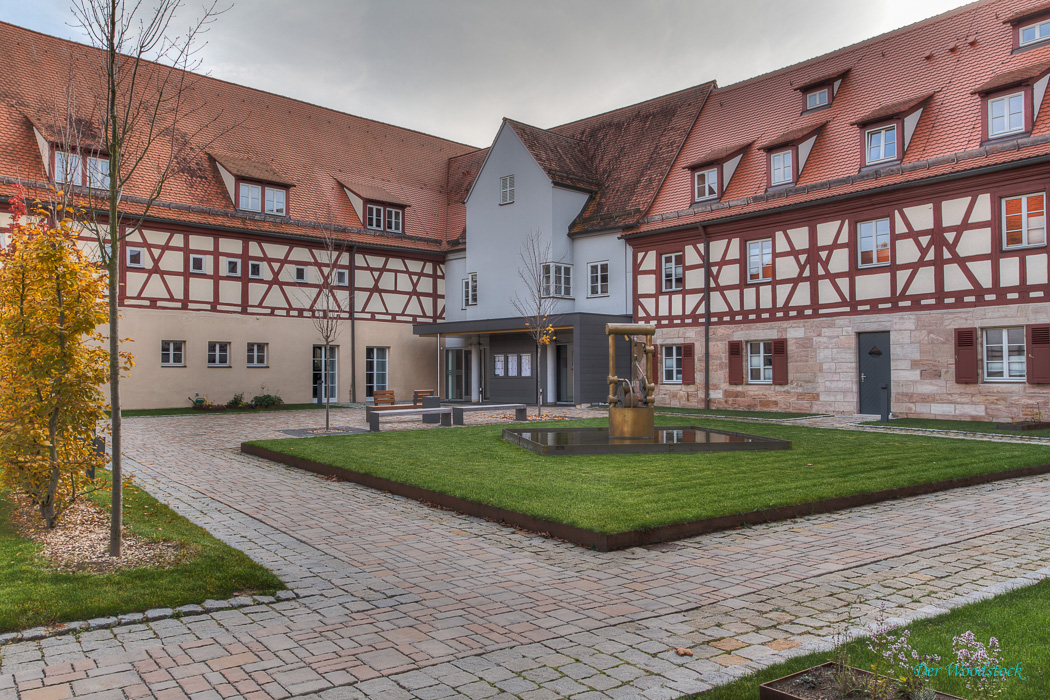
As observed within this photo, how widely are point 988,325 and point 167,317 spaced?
2485 centimetres

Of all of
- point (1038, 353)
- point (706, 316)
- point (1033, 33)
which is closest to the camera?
point (1038, 353)

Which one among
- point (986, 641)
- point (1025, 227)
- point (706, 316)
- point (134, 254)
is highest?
point (134, 254)

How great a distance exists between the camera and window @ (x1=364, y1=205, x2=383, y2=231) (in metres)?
33.1

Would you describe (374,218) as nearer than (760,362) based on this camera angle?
No

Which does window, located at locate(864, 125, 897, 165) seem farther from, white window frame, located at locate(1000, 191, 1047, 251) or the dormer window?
the dormer window

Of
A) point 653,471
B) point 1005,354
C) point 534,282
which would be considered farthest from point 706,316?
point 653,471

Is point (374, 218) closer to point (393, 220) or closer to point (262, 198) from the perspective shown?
point (393, 220)

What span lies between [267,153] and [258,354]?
846 centimetres

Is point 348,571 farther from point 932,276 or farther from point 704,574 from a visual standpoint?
point 932,276

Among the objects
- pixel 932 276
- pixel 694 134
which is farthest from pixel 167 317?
pixel 932 276

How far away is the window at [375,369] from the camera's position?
32594 mm

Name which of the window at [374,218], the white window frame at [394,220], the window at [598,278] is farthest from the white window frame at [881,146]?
the window at [374,218]

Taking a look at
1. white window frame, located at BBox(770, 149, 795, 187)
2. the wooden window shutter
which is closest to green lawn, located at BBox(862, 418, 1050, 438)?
the wooden window shutter

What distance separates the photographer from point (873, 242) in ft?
70.4
